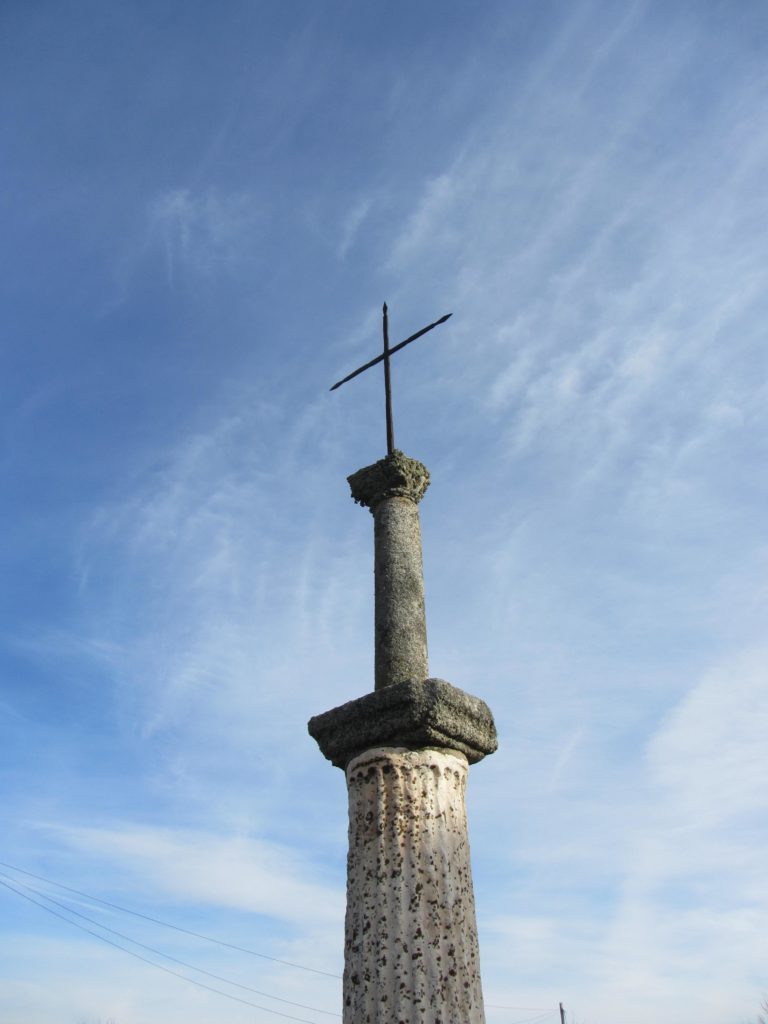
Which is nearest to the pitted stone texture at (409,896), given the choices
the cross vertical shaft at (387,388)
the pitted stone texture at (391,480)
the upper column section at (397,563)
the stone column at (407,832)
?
the stone column at (407,832)

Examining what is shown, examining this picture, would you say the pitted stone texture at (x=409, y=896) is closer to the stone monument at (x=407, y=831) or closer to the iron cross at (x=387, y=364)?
the stone monument at (x=407, y=831)

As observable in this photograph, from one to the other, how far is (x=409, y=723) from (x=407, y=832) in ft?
1.66

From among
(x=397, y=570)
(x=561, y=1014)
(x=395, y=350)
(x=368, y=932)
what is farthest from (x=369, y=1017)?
(x=561, y=1014)

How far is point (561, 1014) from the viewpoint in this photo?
34531mm

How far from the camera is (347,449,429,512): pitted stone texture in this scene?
5324 mm

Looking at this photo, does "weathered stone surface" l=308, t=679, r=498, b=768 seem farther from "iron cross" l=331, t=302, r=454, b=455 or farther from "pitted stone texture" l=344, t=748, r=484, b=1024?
"iron cross" l=331, t=302, r=454, b=455

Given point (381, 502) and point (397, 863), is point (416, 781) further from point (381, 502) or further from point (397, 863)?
point (381, 502)

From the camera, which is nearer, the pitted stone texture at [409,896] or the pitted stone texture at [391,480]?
the pitted stone texture at [409,896]

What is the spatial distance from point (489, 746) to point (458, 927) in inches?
39.1

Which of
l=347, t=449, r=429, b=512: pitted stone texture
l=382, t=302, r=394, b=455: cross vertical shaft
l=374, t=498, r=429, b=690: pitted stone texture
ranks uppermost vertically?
l=382, t=302, r=394, b=455: cross vertical shaft

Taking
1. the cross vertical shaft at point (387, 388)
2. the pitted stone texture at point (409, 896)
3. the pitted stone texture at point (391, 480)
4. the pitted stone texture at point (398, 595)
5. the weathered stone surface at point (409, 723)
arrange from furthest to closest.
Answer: the cross vertical shaft at point (387, 388), the pitted stone texture at point (391, 480), the pitted stone texture at point (398, 595), the weathered stone surface at point (409, 723), the pitted stone texture at point (409, 896)

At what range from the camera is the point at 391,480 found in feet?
17.4

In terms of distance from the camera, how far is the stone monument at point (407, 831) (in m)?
3.55

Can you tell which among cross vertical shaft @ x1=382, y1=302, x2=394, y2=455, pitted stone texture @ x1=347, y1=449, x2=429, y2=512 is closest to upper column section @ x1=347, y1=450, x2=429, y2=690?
pitted stone texture @ x1=347, y1=449, x2=429, y2=512
